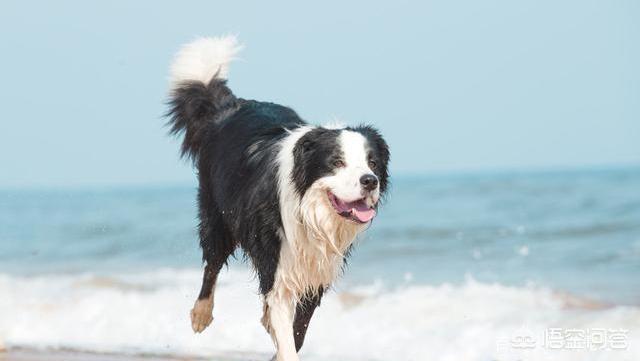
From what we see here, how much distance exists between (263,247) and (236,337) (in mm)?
2729

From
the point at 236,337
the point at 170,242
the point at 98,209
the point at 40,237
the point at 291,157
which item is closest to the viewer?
the point at 291,157

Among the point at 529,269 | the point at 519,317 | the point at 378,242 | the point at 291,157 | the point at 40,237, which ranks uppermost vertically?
the point at 291,157

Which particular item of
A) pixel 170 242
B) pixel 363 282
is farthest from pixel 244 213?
pixel 170 242

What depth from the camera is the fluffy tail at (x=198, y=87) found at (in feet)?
25.2

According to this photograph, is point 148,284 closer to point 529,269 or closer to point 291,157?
point 529,269

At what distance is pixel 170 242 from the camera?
53.6ft

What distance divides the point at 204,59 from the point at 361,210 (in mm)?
2450

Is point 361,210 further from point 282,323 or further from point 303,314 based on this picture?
point 303,314

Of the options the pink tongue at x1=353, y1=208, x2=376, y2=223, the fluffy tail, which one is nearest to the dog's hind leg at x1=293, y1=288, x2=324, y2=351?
the pink tongue at x1=353, y1=208, x2=376, y2=223

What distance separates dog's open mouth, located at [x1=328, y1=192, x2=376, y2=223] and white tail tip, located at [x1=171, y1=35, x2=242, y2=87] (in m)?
2.24

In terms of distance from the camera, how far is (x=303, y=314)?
6637 millimetres

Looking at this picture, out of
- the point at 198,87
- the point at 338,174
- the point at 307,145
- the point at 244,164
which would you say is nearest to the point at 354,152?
the point at 338,174

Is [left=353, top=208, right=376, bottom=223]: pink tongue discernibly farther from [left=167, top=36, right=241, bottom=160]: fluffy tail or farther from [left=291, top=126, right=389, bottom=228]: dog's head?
[left=167, top=36, right=241, bottom=160]: fluffy tail

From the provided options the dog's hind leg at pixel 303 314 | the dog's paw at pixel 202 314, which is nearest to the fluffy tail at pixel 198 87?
the dog's paw at pixel 202 314
